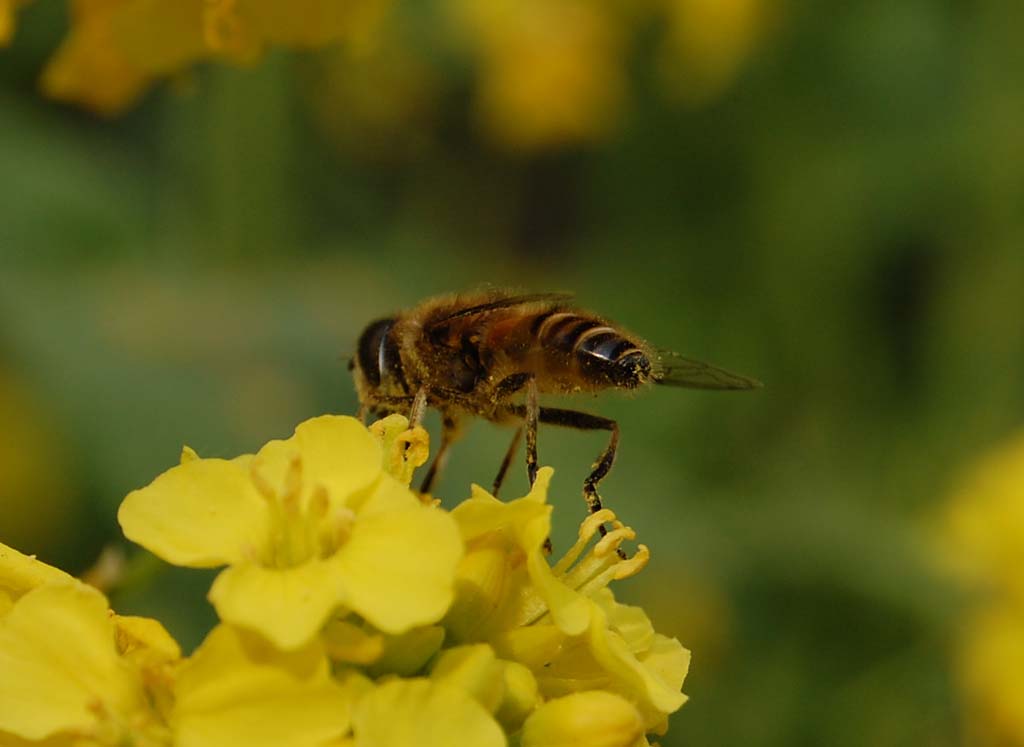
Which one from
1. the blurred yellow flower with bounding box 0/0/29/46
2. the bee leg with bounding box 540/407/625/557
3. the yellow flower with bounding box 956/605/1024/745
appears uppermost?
the blurred yellow flower with bounding box 0/0/29/46

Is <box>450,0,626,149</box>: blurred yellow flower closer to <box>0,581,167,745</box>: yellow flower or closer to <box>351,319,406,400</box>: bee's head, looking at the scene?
<box>351,319,406,400</box>: bee's head

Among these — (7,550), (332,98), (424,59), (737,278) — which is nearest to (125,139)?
(332,98)

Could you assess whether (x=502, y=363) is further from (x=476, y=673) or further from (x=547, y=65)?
(x=547, y=65)

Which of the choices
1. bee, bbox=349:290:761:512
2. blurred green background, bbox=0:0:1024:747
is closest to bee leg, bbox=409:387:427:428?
bee, bbox=349:290:761:512

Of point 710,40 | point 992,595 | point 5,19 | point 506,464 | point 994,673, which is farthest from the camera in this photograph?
point 710,40

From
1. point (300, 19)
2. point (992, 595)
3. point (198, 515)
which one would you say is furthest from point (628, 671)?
point (992, 595)

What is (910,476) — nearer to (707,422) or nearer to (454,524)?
(707,422)

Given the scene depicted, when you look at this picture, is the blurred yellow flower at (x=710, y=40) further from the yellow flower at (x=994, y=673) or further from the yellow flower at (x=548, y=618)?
the yellow flower at (x=548, y=618)
